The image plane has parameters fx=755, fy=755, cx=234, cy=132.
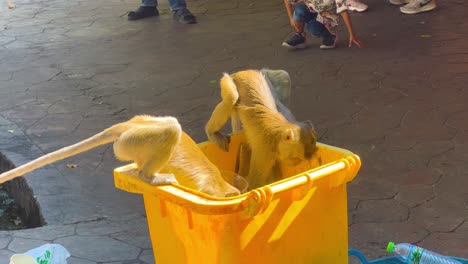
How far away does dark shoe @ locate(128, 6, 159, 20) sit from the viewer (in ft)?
29.4

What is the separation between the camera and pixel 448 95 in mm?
5594

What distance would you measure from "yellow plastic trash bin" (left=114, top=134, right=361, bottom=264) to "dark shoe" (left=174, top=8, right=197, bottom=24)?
233 inches

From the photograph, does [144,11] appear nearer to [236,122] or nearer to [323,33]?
[323,33]

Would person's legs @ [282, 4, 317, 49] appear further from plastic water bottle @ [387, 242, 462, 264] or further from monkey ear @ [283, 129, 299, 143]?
plastic water bottle @ [387, 242, 462, 264]

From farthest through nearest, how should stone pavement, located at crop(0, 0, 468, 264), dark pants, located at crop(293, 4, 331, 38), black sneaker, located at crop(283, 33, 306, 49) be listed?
black sneaker, located at crop(283, 33, 306, 49) < dark pants, located at crop(293, 4, 331, 38) < stone pavement, located at crop(0, 0, 468, 264)

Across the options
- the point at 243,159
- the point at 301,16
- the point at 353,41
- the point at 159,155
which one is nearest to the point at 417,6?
the point at 353,41

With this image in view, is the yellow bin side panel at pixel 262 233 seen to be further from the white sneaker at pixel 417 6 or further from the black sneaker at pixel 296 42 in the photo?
the white sneaker at pixel 417 6

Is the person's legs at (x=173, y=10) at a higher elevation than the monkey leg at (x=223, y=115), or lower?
lower

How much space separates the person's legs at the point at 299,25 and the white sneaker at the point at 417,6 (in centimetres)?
147

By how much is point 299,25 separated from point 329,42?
324 millimetres

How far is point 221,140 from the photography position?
3070mm

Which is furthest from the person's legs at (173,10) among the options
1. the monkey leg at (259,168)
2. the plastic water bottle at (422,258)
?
the plastic water bottle at (422,258)

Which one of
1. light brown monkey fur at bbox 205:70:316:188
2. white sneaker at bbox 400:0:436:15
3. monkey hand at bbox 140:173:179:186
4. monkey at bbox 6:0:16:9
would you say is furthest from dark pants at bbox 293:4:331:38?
monkey at bbox 6:0:16:9

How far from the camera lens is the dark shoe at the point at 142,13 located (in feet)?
29.4
